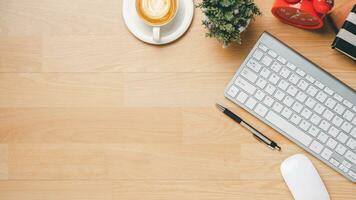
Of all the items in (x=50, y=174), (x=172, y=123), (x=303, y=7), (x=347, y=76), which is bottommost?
(x=50, y=174)

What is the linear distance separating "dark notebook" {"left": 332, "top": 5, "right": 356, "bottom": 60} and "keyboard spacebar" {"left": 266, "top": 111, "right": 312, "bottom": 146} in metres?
0.17

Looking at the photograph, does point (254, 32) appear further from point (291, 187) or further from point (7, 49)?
point (7, 49)

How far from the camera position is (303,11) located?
95 cm

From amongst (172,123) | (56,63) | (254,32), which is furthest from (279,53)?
(56,63)

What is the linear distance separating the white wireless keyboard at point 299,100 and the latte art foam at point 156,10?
0.56 feet

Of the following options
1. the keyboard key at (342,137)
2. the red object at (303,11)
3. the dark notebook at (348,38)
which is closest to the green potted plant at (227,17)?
the red object at (303,11)

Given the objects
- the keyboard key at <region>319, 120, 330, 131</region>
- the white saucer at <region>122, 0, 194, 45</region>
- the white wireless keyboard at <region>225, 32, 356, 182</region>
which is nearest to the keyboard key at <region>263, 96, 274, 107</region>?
the white wireless keyboard at <region>225, 32, 356, 182</region>

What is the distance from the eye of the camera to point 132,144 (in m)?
1.02

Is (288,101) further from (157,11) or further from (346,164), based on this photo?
(157,11)

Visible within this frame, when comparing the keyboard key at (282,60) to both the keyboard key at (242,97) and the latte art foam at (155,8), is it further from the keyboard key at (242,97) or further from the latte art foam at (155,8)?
the latte art foam at (155,8)

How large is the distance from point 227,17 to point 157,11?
15cm

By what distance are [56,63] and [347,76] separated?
22.0 inches

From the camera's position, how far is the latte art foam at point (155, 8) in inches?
39.3

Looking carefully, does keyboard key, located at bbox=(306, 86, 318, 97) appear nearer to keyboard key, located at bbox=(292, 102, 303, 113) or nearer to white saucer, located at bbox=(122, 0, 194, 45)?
keyboard key, located at bbox=(292, 102, 303, 113)
